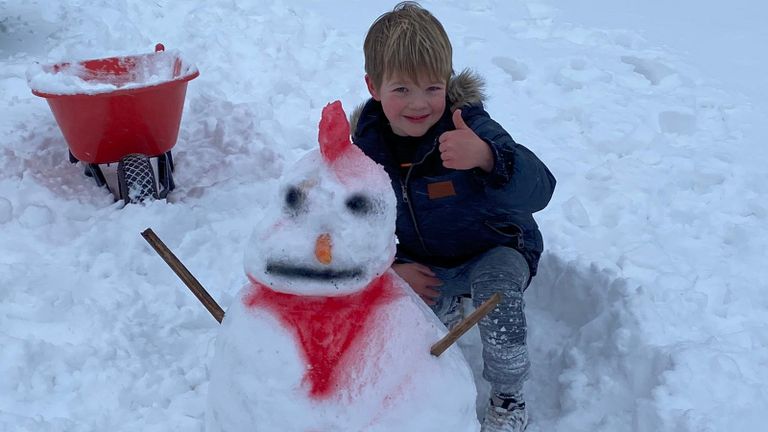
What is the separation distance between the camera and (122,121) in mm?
3354

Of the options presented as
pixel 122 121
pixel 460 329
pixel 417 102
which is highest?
pixel 417 102

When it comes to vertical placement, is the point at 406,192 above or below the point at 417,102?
below

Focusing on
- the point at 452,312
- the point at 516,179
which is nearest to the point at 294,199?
the point at 516,179

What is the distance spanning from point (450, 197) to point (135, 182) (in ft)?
5.45

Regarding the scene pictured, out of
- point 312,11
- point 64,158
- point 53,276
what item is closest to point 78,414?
point 53,276

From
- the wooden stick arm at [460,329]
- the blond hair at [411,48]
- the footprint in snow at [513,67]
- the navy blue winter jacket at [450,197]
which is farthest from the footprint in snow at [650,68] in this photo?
the wooden stick arm at [460,329]

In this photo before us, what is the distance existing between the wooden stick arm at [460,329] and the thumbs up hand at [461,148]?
39cm

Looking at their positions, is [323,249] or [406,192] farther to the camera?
[406,192]

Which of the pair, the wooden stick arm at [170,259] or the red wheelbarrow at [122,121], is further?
the red wheelbarrow at [122,121]

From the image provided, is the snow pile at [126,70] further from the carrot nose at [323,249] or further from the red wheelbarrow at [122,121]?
the carrot nose at [323,249]

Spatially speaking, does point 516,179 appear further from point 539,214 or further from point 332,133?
point 539,214

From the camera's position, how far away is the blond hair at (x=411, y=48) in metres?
2.02

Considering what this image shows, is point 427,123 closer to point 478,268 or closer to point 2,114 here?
point 478,268

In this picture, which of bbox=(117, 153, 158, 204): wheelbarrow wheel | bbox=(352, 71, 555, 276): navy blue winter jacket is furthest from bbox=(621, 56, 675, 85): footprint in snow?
bbox=(117, 153, 158, 204): wheelbarrow wheel
